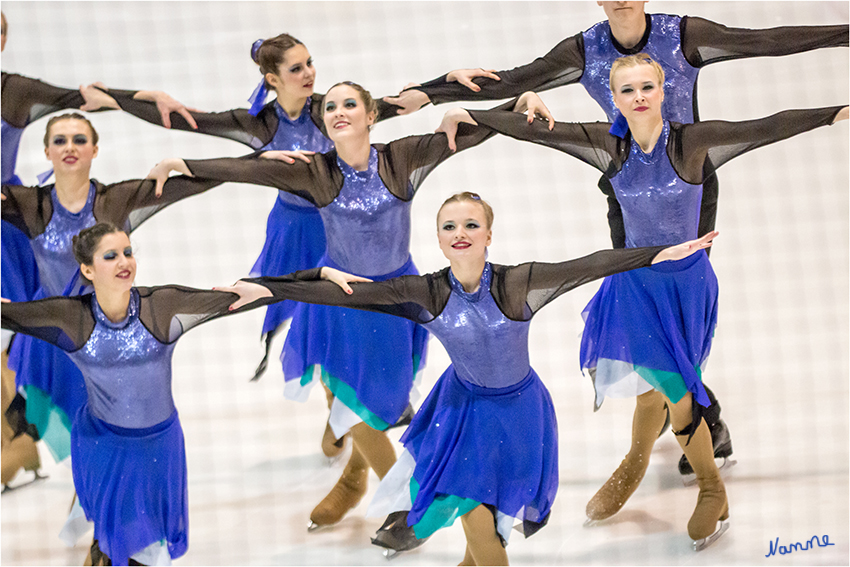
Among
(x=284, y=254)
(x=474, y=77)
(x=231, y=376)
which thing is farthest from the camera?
(x=231, y=376)

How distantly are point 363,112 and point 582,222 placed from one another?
2.27 metres

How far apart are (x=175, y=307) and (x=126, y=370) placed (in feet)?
0.81

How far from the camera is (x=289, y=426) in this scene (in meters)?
5.07

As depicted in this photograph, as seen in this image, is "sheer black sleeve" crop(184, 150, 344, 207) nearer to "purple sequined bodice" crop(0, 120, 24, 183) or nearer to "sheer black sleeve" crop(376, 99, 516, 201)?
"sheer black sleeve" crop(376, 99, 516, 201)

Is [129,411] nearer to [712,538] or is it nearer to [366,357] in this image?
[366,357]

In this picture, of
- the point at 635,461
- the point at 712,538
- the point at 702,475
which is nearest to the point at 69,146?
the point at 635,461

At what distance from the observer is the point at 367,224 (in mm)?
4020

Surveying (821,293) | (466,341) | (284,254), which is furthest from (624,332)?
(821,293)

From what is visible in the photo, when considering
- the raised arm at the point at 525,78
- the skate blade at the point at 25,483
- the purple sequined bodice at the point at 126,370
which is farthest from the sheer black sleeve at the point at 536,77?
the skate blade at the point at 25,483

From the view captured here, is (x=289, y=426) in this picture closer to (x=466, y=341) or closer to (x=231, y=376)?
(x=231, y=376)

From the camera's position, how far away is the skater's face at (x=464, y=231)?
3490 millimetres

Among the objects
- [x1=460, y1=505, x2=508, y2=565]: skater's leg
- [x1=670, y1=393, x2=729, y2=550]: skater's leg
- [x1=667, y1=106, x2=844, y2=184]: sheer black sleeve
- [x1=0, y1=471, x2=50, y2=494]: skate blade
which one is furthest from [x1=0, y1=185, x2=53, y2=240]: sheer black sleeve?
[x1=670, y1=393, x2=729, y2=550]: skater's leg

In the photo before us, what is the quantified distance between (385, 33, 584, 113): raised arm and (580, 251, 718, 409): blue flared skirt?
0.79 meters

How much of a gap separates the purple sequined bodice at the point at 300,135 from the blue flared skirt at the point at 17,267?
3.36 feet
